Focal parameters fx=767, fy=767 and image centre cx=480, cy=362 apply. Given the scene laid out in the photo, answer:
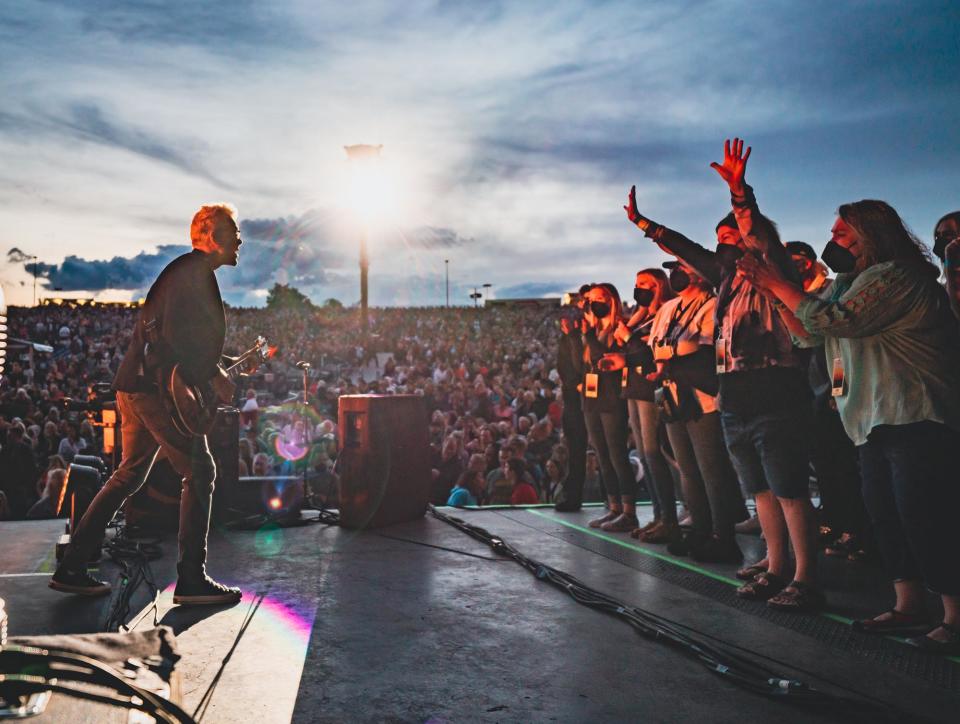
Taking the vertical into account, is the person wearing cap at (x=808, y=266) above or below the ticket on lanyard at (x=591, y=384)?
above

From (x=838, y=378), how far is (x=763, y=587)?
1.12m

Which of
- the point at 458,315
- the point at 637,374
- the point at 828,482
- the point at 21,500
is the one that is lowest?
the point at 21,500

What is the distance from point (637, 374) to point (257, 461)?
4.75 metres

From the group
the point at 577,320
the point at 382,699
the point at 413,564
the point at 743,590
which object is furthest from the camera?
the point at 577,320

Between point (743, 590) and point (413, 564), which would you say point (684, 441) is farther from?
point (413, 564)

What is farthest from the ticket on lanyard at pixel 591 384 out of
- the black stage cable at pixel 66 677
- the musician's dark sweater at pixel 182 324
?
the black stage cable at pixel 66 677

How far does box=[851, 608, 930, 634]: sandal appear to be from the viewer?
10.4ft

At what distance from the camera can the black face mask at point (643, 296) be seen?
5484mm

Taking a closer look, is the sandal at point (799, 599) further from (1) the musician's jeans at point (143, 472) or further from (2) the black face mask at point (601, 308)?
(2) the black face mask at point (601, 308)

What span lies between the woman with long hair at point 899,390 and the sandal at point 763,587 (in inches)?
22.4

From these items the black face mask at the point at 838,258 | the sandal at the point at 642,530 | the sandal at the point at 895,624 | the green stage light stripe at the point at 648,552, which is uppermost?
the black face mask at the point at 838,258

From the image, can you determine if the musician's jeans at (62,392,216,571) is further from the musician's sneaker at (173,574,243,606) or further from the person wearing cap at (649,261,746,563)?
the person wearing cap at (649,261,746,563)

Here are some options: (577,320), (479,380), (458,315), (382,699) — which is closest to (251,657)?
(382,699)

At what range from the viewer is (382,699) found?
2412 millimetres
